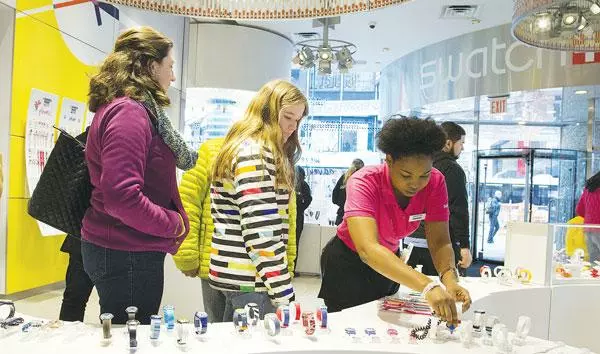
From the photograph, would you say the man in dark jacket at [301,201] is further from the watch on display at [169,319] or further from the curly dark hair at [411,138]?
the watch on display at [169,319]

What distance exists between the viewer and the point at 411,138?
64.4 inches

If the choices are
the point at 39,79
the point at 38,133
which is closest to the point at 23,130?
the point at 38,133

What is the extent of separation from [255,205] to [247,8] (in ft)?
1.76

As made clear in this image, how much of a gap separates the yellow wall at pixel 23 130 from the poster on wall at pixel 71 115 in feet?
0.37

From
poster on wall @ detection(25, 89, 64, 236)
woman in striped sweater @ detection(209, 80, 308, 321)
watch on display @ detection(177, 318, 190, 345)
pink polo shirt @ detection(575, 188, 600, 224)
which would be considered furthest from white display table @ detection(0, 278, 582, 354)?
poster on wall @ detection(25, 89, 64, 236)

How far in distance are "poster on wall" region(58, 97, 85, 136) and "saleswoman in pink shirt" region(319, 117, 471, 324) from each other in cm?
375

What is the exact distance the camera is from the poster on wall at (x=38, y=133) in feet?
14.8

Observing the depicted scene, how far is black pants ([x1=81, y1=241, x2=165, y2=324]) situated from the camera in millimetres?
1396

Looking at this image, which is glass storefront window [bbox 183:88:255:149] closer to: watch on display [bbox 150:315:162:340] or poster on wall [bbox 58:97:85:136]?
poster on wall [bbox 58:97:85:136]

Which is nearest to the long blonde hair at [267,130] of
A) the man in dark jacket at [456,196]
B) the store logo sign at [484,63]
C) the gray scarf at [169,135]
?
the gray scarf at [169,135]

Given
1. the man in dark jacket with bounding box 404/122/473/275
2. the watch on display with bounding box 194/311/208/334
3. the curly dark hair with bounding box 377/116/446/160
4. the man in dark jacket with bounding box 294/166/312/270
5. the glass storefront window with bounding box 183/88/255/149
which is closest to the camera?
the watch on display with bounding box 194/311/208/334

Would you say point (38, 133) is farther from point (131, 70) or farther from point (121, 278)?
point (121, 278)

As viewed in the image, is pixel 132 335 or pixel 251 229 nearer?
pixel 132 335

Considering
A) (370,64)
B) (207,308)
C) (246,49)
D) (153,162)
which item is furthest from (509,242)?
(370,64)
